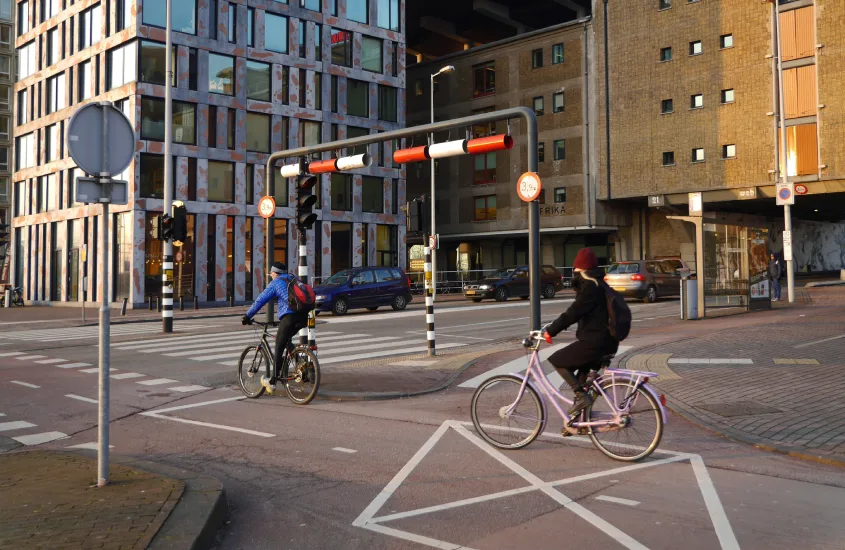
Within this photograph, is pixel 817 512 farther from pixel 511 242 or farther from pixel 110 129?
pixel 511 242

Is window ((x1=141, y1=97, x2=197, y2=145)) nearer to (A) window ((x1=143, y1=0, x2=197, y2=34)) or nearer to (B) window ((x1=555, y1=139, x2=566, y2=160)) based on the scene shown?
(A) window ((x1=143, y1=0, x2=197, y2=34))

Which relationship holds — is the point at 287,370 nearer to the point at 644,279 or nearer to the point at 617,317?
the point at 617,317

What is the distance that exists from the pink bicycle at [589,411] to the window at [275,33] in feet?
129

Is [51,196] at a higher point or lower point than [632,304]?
higher

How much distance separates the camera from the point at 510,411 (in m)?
6.98

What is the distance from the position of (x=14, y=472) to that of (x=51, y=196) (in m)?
42.5

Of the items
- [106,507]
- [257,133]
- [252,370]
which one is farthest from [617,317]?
[257,133]

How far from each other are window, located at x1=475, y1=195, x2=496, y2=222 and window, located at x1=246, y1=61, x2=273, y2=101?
56.7 feet

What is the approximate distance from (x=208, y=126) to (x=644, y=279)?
76.4 feet

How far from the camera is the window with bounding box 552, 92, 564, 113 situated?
162ft

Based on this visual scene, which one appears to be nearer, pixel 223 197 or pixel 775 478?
pixel 775 478

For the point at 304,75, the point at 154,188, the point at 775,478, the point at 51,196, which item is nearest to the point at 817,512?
the point at 775,478

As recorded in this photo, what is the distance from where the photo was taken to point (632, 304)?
29375 mm

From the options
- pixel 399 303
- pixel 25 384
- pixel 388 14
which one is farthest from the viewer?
pixel 388 14
